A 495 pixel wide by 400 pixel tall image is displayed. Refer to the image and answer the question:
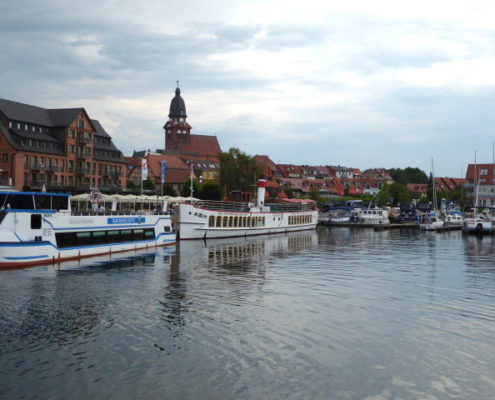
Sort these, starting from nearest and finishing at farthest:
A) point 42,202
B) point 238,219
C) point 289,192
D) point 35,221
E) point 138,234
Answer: point 35,221 → point 42,202 → point 138,234 → point 238,219 → point 289,192

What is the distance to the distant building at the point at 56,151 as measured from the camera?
91875 mm

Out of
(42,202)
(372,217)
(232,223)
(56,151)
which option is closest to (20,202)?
(42,202)

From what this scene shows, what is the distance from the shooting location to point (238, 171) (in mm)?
121500

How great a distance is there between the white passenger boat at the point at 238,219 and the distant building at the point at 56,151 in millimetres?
30928

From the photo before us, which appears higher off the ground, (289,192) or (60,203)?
(289,192)

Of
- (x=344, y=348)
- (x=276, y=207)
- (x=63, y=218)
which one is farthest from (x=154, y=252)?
(x=276, y=207)

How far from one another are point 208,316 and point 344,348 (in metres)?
7.04

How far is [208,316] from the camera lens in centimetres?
2591

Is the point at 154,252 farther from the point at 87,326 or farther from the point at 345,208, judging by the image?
the point at 345,208

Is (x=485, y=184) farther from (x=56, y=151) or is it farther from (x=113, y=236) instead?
(x=113, y=236)

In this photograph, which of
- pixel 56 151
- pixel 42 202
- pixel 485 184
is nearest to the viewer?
pixel 42 202

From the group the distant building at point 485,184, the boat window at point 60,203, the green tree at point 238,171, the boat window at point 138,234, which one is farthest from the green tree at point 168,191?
the boat window at point 60,203

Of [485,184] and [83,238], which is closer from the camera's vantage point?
[83,238]

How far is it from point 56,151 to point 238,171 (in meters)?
38.0
